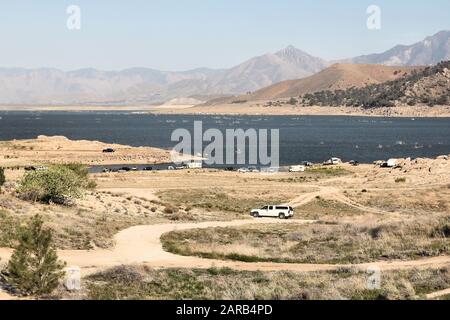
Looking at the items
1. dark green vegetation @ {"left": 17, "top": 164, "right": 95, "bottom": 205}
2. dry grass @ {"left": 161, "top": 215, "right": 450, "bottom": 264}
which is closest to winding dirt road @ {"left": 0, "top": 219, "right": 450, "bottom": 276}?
dry grass @ {"left": 161, "top": 215, "right": 450, "bottom": 264}

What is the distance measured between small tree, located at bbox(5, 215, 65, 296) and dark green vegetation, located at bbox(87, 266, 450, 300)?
177 cm

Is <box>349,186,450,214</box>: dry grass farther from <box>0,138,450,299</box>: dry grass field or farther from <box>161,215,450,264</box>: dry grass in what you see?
<box>161,215,450,264</box>: dry grass

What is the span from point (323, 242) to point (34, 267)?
19.8 metres

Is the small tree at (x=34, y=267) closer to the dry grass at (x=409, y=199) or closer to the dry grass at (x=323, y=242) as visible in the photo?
the dry grass at (x=323, y=242)

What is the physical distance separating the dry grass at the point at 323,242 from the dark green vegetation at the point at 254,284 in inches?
192

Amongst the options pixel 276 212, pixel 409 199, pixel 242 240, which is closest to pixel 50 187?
pixel 276 212

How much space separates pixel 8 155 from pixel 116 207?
245 feet

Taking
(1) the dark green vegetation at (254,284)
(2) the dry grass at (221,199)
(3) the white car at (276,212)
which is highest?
(1) the dark green vegetation at (254,284)

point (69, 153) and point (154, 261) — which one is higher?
point (154, 261)

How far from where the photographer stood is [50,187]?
182ft

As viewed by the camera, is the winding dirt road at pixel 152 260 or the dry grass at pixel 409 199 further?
the dry grass at pixel 409 199

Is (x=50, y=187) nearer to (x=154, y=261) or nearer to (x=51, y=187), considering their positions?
(x=51, y=187)

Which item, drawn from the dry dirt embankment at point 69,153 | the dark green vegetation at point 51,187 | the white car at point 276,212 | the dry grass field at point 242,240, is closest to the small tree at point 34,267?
the dry grass field at point 242,240

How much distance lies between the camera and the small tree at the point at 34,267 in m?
25.4
